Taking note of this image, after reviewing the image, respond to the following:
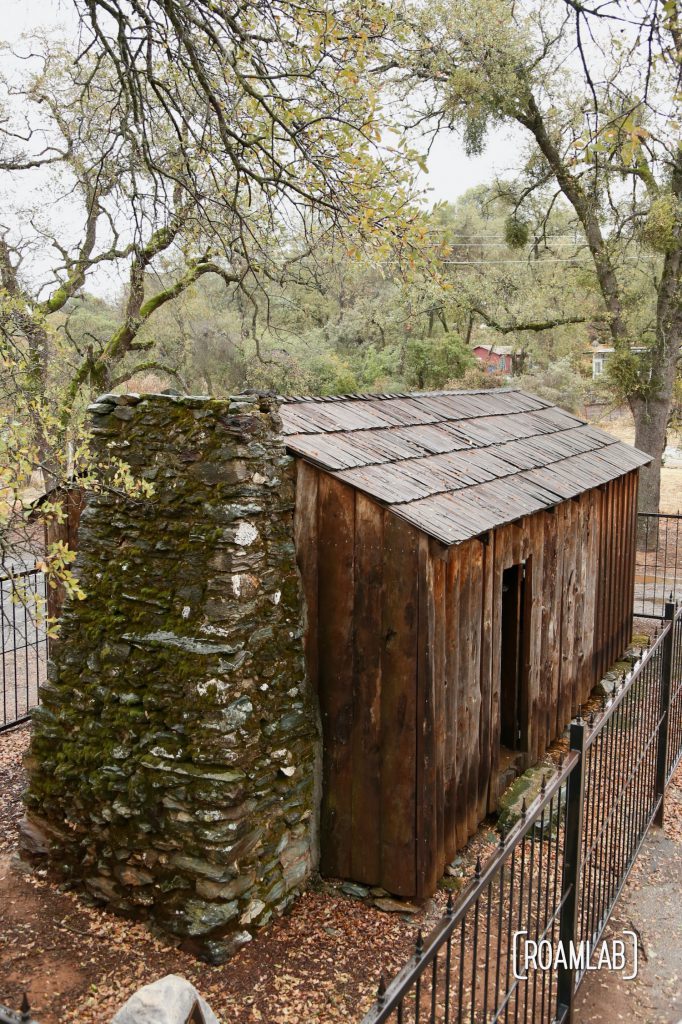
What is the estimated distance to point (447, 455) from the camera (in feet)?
22.5

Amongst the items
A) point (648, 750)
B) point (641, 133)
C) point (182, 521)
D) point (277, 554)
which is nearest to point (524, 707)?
point (648, 750)

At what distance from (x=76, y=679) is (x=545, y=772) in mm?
3896

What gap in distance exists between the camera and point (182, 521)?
207 inches

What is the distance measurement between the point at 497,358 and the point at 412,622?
94.4ft

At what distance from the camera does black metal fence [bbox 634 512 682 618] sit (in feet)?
44.8

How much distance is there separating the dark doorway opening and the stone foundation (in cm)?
245

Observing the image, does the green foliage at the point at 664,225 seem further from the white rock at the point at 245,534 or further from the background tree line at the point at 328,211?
the white rock at the point at 245,534

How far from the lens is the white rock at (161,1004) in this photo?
241 centimetres

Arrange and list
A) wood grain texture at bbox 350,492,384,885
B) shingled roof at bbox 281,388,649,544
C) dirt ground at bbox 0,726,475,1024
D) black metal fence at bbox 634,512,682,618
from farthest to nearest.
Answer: black metal fence at bbox 634,512,682,618 < shingled roof at bbox 281,388,649,544 < wood grain texture at bbox 350,492,384,885 < dirt ground at bbox 0,726,475,1024

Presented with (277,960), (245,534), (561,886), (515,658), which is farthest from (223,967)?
(515,658)

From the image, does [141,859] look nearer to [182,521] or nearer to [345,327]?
[182,521]

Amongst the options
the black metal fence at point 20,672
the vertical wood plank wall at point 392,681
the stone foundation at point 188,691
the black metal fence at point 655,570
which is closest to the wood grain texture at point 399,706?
the vertical wood plank wall at point 392,681

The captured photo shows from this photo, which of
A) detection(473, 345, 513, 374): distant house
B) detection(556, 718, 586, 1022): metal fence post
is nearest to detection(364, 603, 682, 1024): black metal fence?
detection(556, 718, 586, 1022): metal fence post

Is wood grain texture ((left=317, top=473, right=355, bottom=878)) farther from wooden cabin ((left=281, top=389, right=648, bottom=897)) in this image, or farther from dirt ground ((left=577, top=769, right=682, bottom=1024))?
dirt ground ((left=577, top=769, right=682, bottom=1024))
